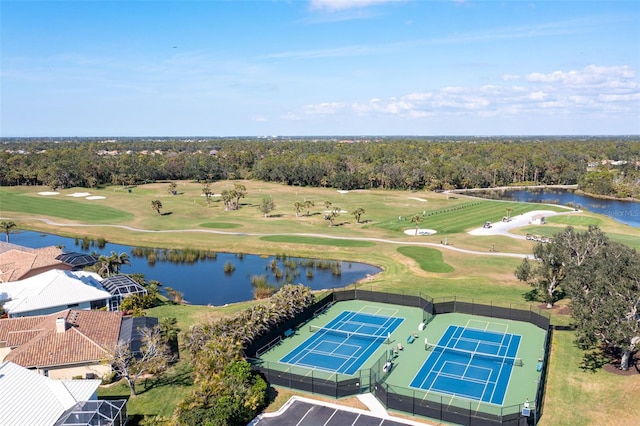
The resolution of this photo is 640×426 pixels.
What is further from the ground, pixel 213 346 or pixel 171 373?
pixel 213 346

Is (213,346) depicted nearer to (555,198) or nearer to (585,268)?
(585,268)

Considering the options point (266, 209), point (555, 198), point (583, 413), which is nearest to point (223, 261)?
point (266, 209)

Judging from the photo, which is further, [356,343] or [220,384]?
[356,343]

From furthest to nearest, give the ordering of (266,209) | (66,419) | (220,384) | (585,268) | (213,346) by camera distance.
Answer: (266,209), (585,268), (213,346), (220,384), (66,419)

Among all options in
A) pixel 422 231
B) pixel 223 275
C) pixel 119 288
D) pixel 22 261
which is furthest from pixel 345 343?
pixel 422 231

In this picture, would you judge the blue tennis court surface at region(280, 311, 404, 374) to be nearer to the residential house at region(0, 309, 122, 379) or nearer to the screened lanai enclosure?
the residential house at region(0, 309, 122, 379)

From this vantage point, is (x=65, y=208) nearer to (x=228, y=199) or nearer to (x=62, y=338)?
(x=228, y=199)

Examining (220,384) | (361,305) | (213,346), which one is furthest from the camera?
(361,305)
